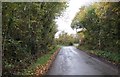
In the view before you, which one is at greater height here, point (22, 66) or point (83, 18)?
point (83, 18)

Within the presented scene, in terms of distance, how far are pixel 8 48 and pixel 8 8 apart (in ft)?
8.89

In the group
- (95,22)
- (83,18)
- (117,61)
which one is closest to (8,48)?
(117,61)

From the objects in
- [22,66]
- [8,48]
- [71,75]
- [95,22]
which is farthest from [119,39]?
[95,22]

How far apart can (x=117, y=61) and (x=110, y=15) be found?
499cm

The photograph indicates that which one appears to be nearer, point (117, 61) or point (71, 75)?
point (71, 75)

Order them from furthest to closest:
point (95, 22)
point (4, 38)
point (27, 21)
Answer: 1. point (95, 22)
2. point (27, 21)
3. point (4, 38)

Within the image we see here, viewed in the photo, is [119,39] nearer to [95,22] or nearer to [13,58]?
[13,58]

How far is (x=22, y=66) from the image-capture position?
15242 mm

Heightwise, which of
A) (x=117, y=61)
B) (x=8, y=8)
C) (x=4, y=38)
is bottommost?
(x=117, y=61)

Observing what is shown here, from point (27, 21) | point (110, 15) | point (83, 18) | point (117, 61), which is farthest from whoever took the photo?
point (83, 18)

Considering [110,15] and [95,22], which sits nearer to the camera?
[110,15]

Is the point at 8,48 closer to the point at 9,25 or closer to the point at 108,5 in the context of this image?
the point at 9,25

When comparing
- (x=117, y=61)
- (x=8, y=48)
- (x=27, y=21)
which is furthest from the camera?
(x=117, y=61)

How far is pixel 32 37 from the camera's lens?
2161 cm
